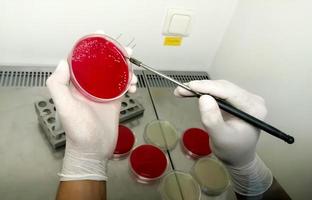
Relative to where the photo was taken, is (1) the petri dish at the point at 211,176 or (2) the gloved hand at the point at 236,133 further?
(1) the petri dish at the point at 211,176

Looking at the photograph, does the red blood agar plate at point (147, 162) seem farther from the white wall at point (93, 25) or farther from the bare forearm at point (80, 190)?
the white wall at point (93, 25)

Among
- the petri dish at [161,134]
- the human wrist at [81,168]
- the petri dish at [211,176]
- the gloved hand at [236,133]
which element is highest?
the gloved hand at [236,133]

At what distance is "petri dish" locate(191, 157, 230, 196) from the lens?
1.02m

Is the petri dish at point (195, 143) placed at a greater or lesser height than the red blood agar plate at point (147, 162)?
greater

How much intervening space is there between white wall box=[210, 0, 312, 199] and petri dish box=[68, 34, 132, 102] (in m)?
0.56

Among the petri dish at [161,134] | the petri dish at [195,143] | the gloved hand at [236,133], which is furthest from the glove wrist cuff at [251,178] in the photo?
the petri dish at [161,134]

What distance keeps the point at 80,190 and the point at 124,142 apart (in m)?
0.29

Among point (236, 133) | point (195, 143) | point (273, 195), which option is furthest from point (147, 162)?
point (273, 195)

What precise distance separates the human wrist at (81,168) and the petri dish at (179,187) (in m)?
0.24

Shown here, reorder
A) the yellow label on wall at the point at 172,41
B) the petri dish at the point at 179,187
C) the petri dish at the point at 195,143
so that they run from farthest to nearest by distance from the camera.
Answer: the yellow label on wall at the point at 172,41
the petri dish at the point at 195,143
the petri dish at the point at 179,187

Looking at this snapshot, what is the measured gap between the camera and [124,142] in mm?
1061

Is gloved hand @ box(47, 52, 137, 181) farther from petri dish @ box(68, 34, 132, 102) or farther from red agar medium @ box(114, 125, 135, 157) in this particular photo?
red agar medium @ box(114, 125, 135, 157)

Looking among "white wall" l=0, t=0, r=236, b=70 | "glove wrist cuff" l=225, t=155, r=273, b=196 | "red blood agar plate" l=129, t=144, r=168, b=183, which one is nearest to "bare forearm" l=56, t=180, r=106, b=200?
"red blood agar plate" l=129, t=144, r=168, b=183

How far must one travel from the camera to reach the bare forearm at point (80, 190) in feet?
2.58
